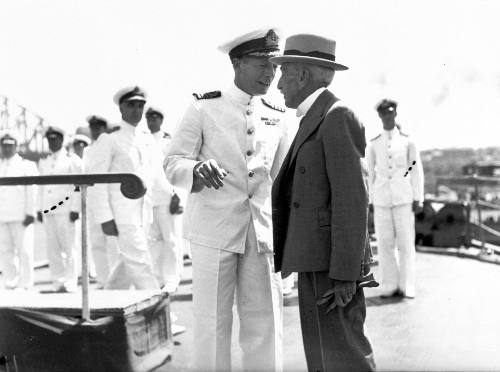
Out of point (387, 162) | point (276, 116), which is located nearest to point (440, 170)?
point (387, 162)

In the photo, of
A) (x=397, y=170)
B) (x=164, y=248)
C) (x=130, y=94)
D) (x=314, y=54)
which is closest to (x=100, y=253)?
(x=164, y=248)

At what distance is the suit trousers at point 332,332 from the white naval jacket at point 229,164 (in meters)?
0.46

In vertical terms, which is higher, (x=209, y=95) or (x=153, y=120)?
(x=153, y=120)

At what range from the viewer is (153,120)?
7.92 metres

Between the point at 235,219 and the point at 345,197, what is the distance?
677 millimetres

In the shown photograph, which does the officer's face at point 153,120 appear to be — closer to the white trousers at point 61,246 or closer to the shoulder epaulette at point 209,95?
the white trousers at point 61,246

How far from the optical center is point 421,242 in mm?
11758

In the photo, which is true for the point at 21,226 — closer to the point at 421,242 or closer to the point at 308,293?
the point at 308,293

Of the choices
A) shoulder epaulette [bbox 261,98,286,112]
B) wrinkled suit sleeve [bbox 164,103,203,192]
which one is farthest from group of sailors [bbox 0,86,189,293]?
wrinkled suit sleeve [bbox 164,103,203,192]

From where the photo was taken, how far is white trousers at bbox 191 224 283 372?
3.05 metres

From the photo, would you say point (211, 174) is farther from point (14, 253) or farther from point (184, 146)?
point (14, 253)

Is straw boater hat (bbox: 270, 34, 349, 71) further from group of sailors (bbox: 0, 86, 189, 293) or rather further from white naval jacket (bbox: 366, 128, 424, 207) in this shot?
white naval jacket (bbox: 366, 128, 424, 207)

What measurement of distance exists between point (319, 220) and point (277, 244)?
0.31m

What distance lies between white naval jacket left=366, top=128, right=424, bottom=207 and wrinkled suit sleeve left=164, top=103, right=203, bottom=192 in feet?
13.7
